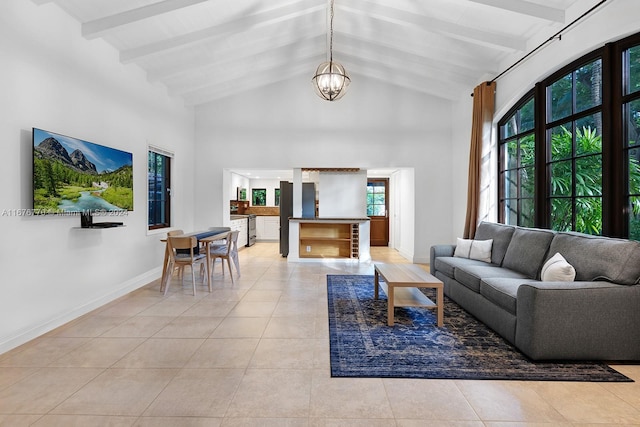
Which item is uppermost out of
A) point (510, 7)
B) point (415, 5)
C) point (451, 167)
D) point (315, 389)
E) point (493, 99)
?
point (415, 5)

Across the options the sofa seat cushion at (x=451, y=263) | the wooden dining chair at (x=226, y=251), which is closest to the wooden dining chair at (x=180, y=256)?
the wooden dining chair at (x=226, y=251)

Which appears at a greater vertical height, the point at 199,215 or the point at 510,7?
the point at 510,7

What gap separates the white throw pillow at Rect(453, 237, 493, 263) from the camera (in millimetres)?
4512

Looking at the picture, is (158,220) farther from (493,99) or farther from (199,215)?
(493,99)

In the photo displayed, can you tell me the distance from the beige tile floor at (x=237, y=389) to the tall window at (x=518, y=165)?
107 inches

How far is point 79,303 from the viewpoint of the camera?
12.2ft

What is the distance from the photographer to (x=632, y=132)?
3139 mm

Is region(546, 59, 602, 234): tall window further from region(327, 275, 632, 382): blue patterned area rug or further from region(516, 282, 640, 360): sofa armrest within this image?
region(327, 275, 632, 382): blue patterned area rug

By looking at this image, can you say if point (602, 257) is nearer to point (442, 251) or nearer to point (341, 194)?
point (442, 251)

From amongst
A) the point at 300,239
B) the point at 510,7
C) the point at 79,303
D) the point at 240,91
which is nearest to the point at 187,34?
the point at 240,91

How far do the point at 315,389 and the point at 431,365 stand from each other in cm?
90

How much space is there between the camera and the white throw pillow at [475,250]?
451 cm

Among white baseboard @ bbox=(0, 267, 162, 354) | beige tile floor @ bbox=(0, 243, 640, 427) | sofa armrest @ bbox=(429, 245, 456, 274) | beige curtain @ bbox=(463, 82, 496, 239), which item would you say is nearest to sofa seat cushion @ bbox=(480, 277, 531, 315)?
beige tile floor @ bbox=(0, 243, 640, 427)

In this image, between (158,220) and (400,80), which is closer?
(158,220)
